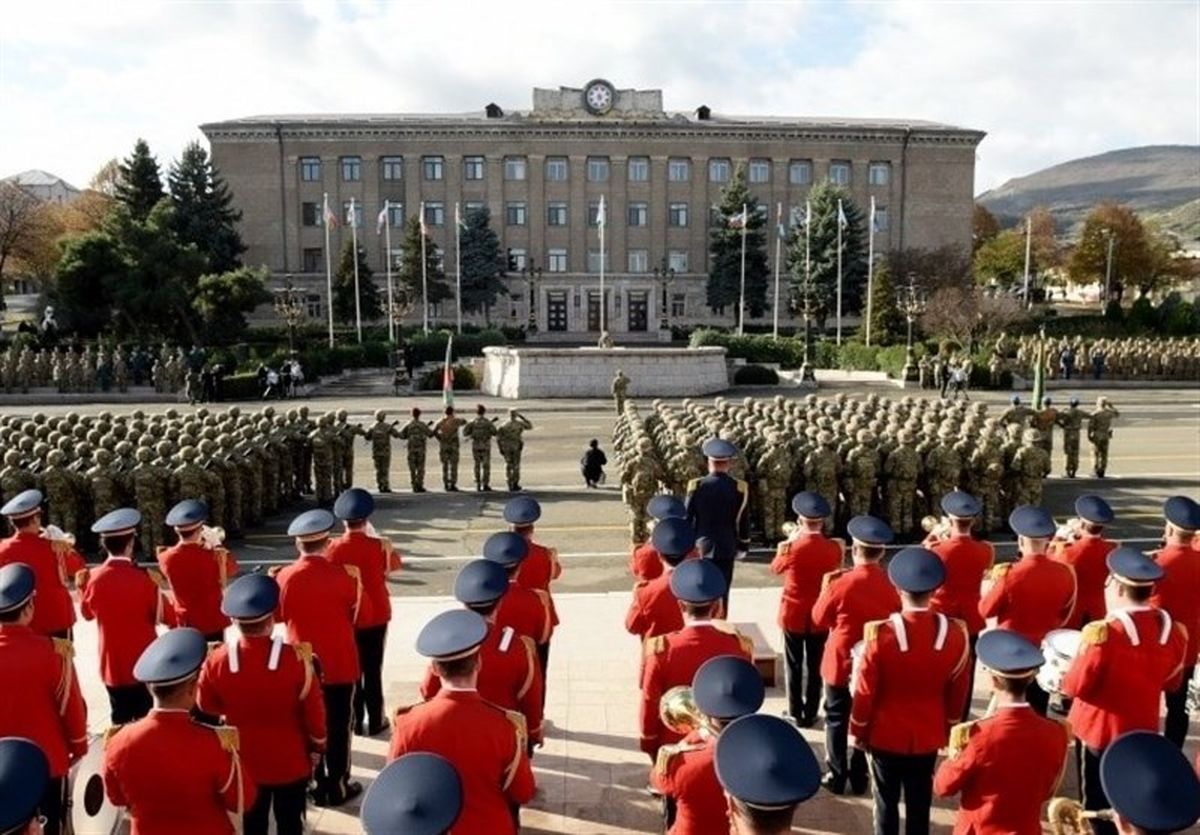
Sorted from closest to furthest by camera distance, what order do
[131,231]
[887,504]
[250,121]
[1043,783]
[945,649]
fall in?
1. [1043,783]
2. [945,649]
3. [887,504]
4. [131,231]
5. [250,121]

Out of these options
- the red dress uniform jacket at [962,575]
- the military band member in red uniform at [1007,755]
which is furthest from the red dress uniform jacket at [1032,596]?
the military band member in red uniform at [1007,755]

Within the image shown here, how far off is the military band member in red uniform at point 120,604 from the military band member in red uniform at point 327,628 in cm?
99

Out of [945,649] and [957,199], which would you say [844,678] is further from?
[957,199]

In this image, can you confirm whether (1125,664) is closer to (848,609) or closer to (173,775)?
(848,609)

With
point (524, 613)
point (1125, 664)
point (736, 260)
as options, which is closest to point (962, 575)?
point (1125, 664)

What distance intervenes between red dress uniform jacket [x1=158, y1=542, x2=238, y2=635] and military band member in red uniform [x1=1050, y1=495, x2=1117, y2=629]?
653cm

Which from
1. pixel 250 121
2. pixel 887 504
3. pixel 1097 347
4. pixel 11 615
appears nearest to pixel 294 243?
pixel 250 121

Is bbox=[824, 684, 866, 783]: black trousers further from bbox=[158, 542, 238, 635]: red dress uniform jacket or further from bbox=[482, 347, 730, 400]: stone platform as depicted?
bbox=[482, 347, 730, 400]: stone platform

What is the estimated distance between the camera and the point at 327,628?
22.3 ft

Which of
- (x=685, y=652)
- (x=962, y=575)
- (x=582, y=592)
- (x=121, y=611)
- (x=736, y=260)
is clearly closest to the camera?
(x=685, y=652)

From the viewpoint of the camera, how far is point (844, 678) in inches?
263

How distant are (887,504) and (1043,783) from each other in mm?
10673

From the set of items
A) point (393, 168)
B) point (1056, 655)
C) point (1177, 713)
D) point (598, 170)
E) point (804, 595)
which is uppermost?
point (393, 168)

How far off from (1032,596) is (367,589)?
493 cm
